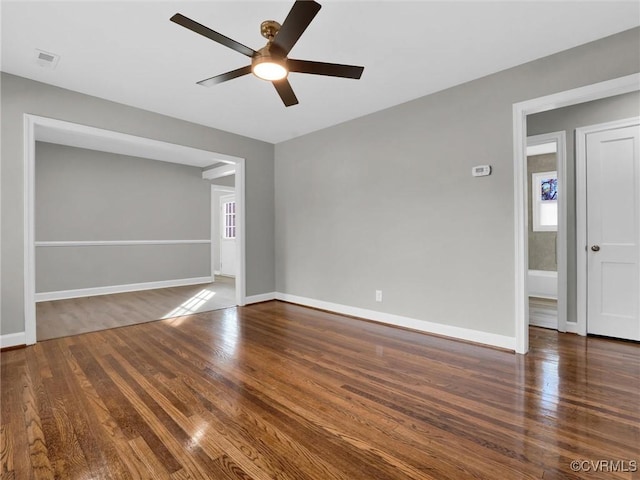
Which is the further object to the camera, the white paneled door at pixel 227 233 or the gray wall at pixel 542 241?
the white paneled door at pixel 227 233

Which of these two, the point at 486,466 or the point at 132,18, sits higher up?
the point at 132,18

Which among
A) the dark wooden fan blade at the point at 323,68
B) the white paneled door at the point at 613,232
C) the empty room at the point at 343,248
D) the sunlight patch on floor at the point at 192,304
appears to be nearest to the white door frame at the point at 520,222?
the empty room at the point at 343,248

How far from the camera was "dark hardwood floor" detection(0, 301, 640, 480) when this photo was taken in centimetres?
150

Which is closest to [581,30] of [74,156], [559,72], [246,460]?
[559,72]

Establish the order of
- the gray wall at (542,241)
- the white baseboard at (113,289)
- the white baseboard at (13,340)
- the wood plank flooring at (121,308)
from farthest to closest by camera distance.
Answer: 1. the gray wall at (542,241)
2. the white baseboard at (113,289)
3. the wood plank flooring at (121,308)
4. the white baseboard at (13,340)

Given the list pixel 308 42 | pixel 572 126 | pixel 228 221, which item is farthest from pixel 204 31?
pixel 228 221

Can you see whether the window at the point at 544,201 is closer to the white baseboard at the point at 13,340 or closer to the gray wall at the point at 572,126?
the gray wall at the point at 572,126

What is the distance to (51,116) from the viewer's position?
327cm

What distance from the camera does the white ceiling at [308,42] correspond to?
2.18 metres

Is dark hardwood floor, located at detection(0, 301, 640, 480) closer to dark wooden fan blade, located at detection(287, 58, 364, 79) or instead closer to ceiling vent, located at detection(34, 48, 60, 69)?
dark wooden fan blade, located at detection(287, 58, 364, 79)

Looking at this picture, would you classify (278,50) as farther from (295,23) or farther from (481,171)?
(481,171)

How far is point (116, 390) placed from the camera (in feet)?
7.32

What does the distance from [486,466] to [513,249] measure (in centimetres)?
202

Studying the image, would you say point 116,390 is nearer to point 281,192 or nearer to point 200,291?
point 281,192
